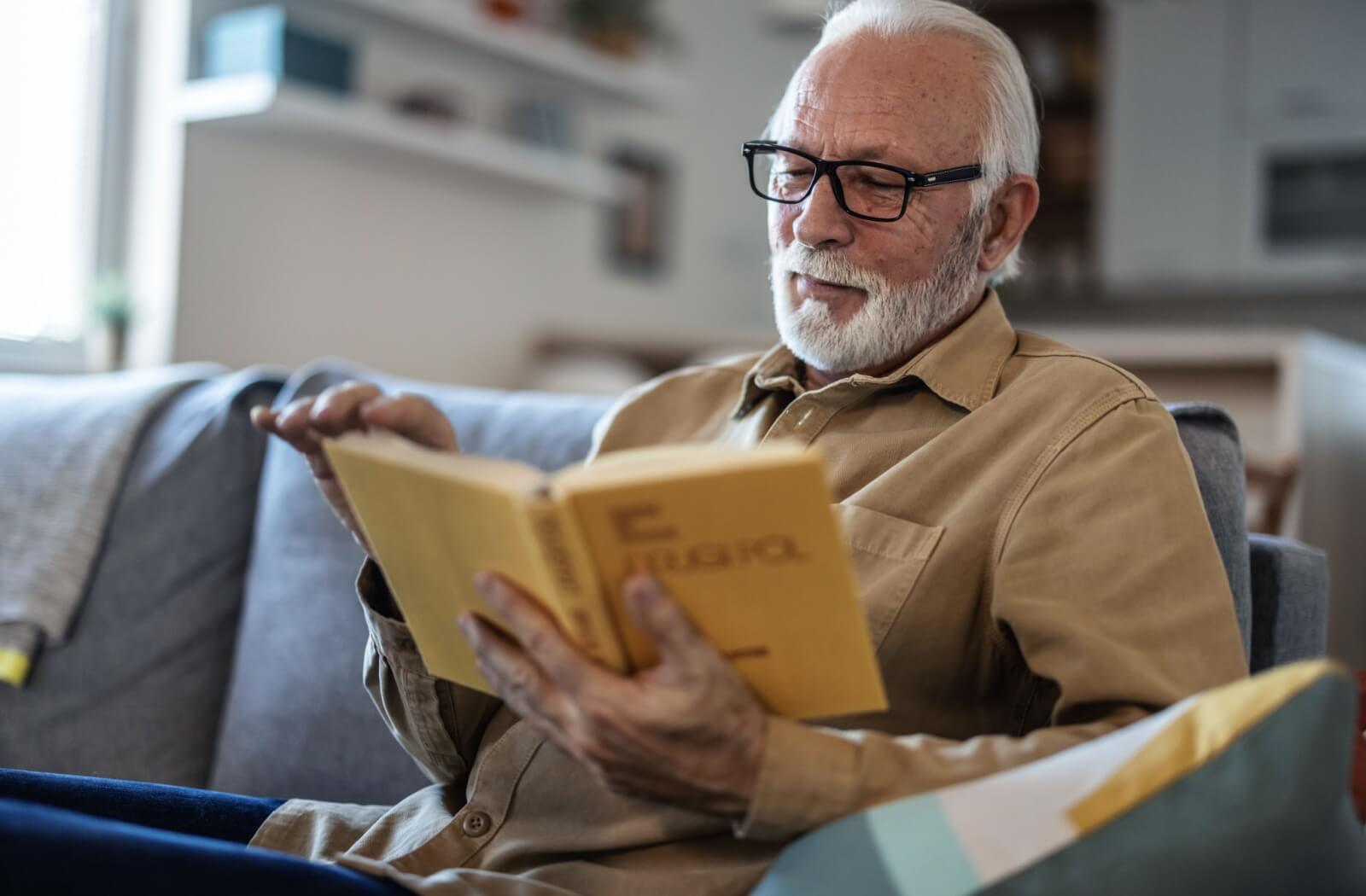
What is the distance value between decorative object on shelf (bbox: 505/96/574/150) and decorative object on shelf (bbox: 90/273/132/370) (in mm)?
1379

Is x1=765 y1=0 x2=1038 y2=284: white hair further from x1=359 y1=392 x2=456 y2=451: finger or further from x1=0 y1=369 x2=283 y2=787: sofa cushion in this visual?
x1=0 y1=369 x2=283 y2=787: sofa cushion

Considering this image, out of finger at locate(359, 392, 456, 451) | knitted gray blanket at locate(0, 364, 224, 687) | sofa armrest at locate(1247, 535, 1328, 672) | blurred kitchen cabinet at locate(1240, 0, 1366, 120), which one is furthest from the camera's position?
blurred kitchen cabinet at locate(1240, 0, 1366, 120)

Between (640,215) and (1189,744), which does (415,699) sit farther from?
(640,215)

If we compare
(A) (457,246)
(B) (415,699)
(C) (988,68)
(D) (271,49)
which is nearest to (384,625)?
(B) (415,699)

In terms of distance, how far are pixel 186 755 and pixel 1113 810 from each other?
124 centimetres

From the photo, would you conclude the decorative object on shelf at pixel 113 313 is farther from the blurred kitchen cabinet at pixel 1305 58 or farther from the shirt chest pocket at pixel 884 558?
the blurred kitchen cabinet at pixel 1305 58

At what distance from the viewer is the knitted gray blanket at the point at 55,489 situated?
1.61m

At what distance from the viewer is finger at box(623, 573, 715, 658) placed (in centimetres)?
74

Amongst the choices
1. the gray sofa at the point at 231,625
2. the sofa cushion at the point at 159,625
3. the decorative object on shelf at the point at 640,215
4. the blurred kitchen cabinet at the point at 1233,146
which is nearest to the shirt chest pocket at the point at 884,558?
the gray sofa at the point at 231,625

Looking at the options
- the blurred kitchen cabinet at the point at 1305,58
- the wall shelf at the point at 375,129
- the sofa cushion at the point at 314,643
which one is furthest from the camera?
the blurred kitchen cabinet at the point at 1305,58

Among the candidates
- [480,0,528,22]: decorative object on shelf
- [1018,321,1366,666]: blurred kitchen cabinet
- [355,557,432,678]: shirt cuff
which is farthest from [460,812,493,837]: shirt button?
[480,0,528,22]: decorative object on shelf

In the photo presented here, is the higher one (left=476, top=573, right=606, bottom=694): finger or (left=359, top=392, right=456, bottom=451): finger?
(left=359, top=392, right=456, bottom=451): finger

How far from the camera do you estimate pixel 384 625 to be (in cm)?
105

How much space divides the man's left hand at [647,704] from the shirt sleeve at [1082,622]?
2 cm
